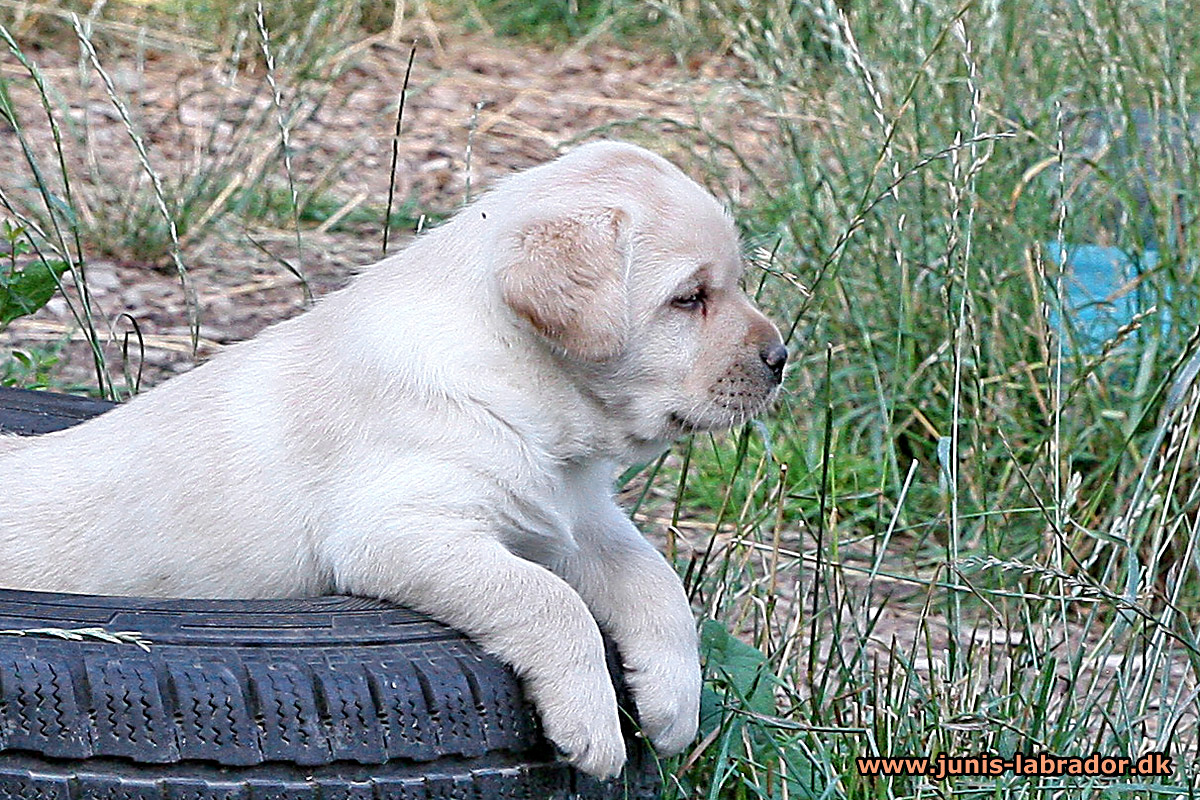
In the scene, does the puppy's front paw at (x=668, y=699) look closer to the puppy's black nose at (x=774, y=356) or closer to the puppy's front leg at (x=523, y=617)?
the puppy's front leg at (x=523, y=617)

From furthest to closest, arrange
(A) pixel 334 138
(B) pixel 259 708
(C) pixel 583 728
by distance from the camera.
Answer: (A) pixel 334 138, (C) pixel 583 728, (B) pixel 259 708

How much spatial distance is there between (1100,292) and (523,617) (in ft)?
10.4

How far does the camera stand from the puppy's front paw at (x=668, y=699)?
2504mm

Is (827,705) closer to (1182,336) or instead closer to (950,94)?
(1182,336)

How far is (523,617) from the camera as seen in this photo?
2.35m

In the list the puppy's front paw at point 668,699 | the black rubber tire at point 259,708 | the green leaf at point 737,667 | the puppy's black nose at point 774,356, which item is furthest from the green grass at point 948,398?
the black rubber tire at point 259,708

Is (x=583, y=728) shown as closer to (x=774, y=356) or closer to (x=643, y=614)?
(x=643, y=614)

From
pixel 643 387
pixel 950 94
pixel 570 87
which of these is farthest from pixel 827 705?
pixel 570 87

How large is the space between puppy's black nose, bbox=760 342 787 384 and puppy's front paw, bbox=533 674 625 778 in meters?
0.64

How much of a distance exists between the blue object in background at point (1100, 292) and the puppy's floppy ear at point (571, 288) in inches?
76.5

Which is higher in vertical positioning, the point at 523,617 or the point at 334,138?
the point at 523,617

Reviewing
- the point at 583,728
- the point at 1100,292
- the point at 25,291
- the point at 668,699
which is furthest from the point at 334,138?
the point at 583,728

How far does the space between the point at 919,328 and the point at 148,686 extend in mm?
3073

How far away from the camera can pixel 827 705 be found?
325 centimetres
